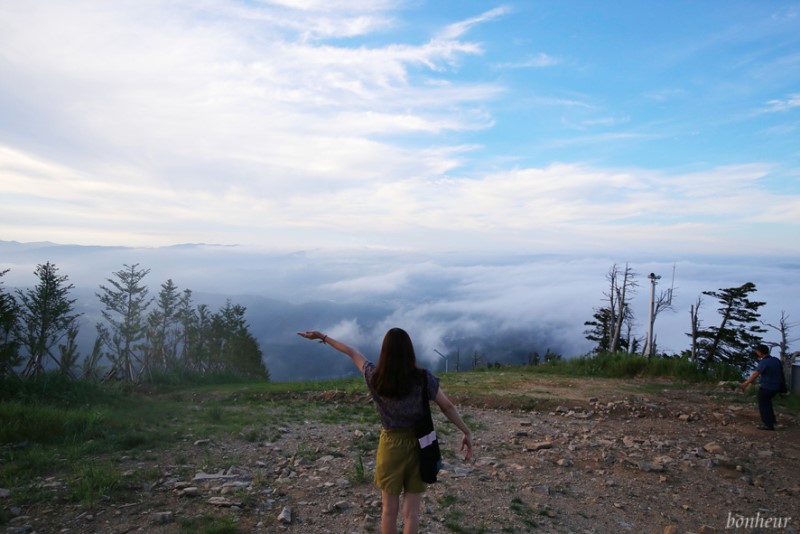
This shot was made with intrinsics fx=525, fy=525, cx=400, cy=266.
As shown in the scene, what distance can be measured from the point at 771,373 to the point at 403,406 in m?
9.14

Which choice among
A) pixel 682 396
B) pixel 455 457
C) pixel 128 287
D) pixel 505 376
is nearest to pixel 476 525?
pixel 455 457

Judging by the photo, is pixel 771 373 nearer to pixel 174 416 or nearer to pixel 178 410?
pixel 174 416

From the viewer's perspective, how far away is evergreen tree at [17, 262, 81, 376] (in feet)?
43.7

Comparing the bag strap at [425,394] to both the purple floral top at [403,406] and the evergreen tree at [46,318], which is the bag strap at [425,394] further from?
the evergreen tree at [46,318]

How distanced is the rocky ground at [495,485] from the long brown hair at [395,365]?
1887 millimetres

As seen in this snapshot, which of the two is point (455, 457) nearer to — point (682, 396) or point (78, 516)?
point (78, 516)

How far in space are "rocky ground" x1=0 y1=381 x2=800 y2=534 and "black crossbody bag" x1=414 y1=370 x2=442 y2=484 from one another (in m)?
1.43

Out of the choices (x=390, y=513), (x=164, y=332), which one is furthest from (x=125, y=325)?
(x=390, y=513)

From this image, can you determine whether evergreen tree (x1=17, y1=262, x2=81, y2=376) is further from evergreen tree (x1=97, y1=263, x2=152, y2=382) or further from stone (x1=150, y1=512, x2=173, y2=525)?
stone (x1=150, y1=512, x2=173, y2=525)

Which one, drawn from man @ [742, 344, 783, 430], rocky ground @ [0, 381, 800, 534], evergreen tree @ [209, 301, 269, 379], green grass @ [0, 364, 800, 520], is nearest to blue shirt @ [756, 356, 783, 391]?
man @ [742, 344, 783, 430]

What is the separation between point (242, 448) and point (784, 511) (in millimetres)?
7164

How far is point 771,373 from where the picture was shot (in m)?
10.0

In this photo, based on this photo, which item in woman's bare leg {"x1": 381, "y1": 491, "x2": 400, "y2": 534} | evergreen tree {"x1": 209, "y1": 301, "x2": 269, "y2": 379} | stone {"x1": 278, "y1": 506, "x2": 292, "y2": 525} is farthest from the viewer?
evergreen tree {"x1": 209, "y1": 301, "x2": 269, "y2": 379}

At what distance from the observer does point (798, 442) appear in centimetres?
933
